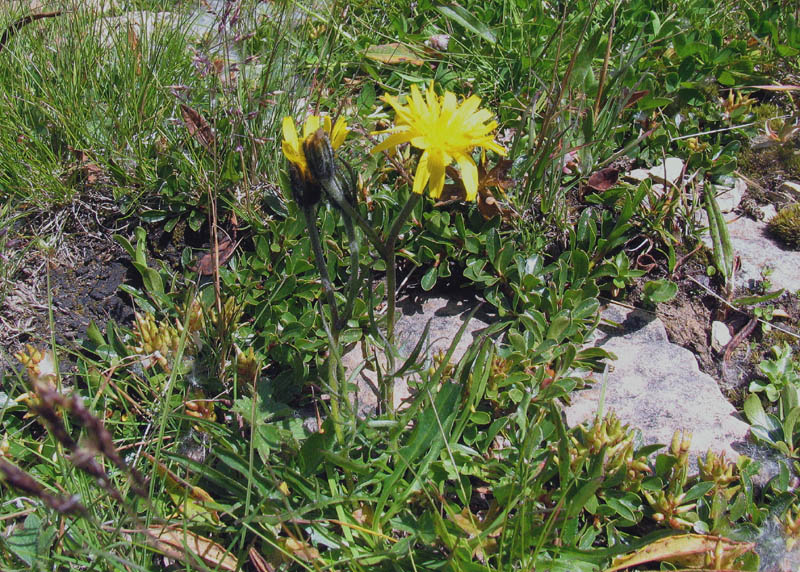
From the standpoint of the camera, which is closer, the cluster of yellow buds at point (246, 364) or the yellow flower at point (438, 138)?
the yellow flower at point (438, 138)

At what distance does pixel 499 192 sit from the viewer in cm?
243

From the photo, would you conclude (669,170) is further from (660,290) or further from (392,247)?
(392,247)

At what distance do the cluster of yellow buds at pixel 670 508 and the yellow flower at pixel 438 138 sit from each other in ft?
3.51

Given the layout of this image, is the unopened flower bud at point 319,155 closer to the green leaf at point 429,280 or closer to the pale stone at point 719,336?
the green leaf at point 429,280

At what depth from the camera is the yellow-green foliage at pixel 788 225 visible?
100 inches

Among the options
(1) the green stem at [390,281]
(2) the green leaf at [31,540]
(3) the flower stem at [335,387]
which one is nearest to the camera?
(1) the green stem at [390,281]

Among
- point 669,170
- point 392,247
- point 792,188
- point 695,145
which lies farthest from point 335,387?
point 792,188

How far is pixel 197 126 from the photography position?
2.42m

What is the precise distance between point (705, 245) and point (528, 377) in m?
0.98

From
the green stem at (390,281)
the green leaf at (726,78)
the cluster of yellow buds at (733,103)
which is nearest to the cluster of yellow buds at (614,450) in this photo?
the green stem at (390,281)

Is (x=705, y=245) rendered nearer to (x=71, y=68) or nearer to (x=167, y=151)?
(x=167, y=151)

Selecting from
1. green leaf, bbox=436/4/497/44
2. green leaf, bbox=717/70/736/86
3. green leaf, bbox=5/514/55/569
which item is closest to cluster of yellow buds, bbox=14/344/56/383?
green leaf, bbox=5/514/55/569

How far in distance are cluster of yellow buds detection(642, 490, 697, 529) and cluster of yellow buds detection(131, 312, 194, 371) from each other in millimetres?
1493

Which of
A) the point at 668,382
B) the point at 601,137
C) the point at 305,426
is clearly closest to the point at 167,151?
the point at 305,426
